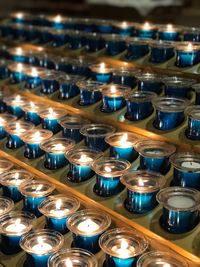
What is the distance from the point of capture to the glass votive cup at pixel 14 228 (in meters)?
1.06

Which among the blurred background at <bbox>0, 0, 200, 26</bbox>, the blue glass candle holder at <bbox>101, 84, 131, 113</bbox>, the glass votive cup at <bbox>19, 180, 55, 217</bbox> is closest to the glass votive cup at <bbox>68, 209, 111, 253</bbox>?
the glass votive cup at <bbox>19, 180, 55, 217</bbox>

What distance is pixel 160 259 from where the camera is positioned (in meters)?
0.92

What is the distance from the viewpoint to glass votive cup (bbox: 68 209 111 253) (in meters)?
0.99

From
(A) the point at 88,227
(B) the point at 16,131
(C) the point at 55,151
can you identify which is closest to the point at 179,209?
(A) the point at 88,227

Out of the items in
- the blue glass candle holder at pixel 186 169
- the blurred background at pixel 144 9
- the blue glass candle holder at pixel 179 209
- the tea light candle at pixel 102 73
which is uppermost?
the blurred background at pixel 144 9

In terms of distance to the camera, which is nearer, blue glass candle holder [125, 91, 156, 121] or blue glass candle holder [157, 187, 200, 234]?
blue glass candle holder [157, 187, 200, 234]

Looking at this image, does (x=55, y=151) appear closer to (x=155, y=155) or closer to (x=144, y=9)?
(x=155, y=155)

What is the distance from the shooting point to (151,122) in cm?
126

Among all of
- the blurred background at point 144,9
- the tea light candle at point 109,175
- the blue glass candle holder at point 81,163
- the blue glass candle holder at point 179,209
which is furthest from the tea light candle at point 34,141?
the blurred background at point 144,9

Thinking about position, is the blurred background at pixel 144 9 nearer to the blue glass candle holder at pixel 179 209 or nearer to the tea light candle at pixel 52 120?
the tea light candle at pixel 52 120

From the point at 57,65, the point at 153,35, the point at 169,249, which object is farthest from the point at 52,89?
the point at 169,249

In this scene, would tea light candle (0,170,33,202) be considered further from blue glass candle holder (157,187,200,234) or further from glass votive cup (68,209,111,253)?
blue glass candle holder (157,187,200,234)

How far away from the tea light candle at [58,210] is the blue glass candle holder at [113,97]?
0.34 meters

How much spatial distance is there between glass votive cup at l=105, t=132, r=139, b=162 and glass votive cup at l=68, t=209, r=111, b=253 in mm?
179
